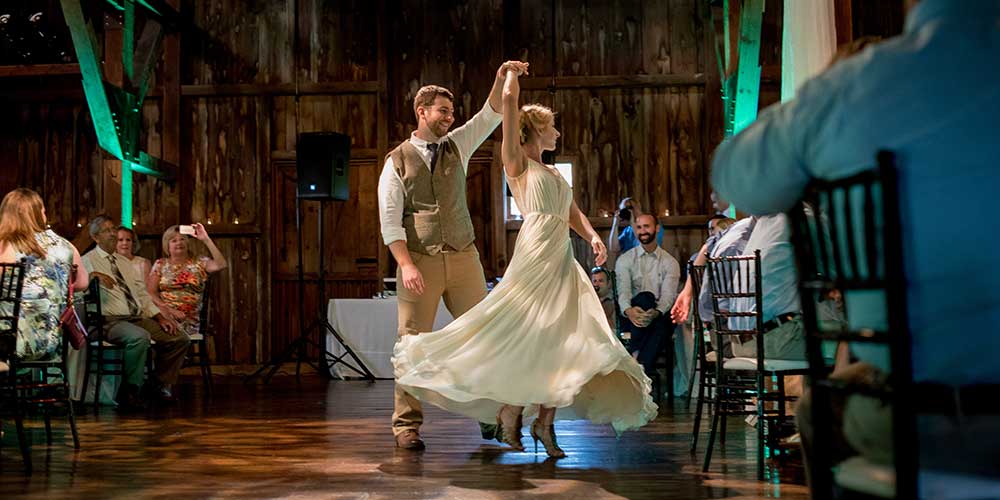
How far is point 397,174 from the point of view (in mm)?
4344

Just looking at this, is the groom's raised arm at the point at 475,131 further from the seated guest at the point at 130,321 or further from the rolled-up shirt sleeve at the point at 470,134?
the seated guest at the point at 130,321

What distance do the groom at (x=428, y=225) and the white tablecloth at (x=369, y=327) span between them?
429cm

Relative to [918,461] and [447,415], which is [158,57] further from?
[918,461]

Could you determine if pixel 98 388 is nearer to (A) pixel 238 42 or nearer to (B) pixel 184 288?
(B) pixel 184 288

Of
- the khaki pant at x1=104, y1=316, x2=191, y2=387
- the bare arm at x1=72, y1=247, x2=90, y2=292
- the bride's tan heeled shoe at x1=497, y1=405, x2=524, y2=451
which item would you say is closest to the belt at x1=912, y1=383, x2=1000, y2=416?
the bride's tan heeled shoe at x1=497, y1=405, x2=524, y2=451

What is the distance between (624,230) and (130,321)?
4129 mm

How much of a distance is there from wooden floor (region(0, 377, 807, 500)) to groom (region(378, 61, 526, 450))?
0.45 metres

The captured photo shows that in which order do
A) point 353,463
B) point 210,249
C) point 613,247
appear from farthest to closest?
point 613,247, point 210,249, point 353,463

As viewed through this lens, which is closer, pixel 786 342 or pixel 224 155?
pixel 786 342

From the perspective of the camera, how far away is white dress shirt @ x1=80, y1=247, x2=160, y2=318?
6789 millimetres

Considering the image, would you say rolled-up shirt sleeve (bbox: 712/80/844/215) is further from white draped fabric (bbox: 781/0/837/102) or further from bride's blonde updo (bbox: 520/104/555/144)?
white draped fabric (bbox: 781/0/837/102)

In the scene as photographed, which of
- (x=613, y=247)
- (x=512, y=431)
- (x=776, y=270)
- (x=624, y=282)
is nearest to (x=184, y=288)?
(x=624, y=282)

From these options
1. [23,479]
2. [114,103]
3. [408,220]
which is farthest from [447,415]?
[114,103]

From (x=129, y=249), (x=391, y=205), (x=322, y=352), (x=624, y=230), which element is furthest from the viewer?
(x=322, y=352)
